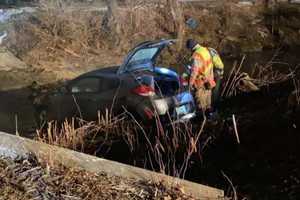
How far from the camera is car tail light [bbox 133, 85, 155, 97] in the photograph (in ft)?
39.3

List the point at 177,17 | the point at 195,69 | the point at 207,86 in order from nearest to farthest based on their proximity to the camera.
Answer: the point at 195,69 → the point at 207,86 → the point at 177,17

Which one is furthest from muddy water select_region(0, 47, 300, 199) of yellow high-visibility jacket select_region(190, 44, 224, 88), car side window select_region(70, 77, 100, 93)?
car side window select_region(70, 77, 100, 93)

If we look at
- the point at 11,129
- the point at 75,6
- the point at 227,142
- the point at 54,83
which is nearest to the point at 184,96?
the point at 227,142

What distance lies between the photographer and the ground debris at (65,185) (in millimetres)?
5465

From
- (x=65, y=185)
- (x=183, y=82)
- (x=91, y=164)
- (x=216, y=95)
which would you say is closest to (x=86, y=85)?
(x=183, y=82)

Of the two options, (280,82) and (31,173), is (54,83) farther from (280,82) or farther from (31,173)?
(31,173)

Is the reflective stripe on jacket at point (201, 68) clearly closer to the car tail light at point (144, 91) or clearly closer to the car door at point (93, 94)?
the car tail light at point (144, 91)

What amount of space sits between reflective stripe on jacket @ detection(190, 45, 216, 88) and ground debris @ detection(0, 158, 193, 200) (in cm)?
655

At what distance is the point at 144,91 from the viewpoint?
12.0 meters

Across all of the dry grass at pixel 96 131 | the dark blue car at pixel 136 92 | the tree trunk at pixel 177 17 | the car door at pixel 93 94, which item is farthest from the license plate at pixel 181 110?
the tree trunk at pixel 177 17

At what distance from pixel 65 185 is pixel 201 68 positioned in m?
7.20

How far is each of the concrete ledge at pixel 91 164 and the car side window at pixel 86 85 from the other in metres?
6.39

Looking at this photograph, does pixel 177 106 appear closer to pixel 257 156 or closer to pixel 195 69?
pixel 195 69

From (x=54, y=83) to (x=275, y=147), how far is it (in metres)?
14.8
